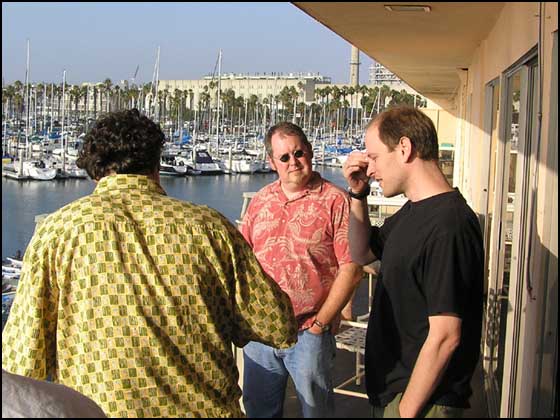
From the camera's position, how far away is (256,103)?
68.6 meters

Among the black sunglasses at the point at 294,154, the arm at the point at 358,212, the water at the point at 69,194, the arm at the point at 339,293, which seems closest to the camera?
the arm at the point at 358,212

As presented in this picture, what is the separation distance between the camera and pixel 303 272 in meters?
→ 2.73

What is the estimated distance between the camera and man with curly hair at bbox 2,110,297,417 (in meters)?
1.77

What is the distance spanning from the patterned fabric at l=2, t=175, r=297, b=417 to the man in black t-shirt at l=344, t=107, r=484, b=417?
0.42m

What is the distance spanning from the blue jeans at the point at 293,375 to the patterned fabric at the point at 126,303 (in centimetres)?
89

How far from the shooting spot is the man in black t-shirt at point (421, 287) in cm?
182

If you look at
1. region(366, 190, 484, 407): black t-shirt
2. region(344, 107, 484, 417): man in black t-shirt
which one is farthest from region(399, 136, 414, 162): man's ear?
region(366, 190, 484, 407): black t-shirt

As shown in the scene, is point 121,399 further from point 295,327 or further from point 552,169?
point 552,169

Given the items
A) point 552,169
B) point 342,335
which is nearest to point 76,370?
point 552,169

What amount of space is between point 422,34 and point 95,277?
3748 mm

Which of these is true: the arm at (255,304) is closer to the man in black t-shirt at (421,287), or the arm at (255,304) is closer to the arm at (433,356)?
the man in black t-shirt at (421,287)

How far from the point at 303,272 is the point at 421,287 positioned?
0.87 meters

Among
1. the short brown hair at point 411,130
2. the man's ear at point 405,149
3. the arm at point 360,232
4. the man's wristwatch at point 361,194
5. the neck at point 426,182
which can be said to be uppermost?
the short brown hair at point 411,130

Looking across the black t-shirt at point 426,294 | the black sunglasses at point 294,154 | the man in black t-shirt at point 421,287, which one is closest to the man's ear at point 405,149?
the man in black t-shirt at point 421,287
